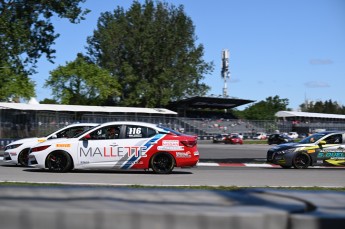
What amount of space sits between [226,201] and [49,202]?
1130 millimetres

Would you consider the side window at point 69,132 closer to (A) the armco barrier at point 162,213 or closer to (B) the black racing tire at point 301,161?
(B) the black racing tire at point 301,161

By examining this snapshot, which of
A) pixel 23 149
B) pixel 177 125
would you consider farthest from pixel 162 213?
pixel 177 125

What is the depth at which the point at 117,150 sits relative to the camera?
44.4 ft

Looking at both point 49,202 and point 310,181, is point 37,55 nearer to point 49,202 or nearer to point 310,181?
point 310,181

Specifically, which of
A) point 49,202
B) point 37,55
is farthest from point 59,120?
point 49,202

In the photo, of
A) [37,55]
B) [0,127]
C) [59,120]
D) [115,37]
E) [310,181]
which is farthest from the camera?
[115,37]

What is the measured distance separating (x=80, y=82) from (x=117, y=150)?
58.5 metres

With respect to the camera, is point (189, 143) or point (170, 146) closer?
point (170, 146)

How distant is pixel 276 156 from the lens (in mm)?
17188

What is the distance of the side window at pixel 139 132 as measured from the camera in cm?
1371

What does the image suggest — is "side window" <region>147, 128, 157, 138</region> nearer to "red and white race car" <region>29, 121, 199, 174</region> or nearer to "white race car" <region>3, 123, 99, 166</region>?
"red and white race car" <region>29, 121, 199, 174</region>

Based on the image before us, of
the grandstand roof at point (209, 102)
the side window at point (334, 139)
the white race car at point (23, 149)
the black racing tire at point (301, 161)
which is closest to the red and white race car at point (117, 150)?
the white race car at point (23, 149)

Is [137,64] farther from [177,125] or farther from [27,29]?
[27,29]

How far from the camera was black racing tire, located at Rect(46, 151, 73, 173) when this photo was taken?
13.6 meters
